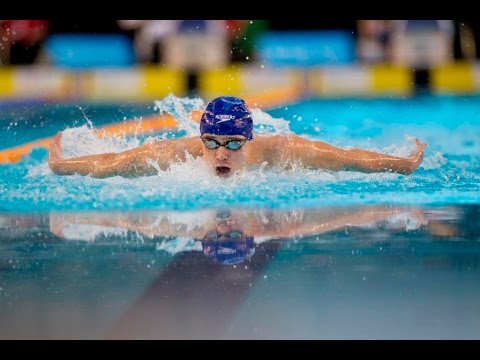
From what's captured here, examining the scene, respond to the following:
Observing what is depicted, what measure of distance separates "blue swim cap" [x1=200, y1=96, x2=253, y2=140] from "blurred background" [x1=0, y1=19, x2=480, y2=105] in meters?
2.39

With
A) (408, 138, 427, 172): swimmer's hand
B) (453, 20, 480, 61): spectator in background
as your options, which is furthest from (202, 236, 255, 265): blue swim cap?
(453, 20, 480, 61): spectator in background

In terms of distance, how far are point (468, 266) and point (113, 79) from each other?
434cm

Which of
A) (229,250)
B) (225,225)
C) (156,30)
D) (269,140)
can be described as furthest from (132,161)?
(156,30)

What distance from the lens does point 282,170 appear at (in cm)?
418

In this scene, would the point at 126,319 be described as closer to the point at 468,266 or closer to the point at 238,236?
the point at 238,236

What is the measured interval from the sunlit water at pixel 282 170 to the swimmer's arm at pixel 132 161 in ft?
0.15

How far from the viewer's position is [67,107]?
6.22 meters

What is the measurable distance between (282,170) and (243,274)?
150cm

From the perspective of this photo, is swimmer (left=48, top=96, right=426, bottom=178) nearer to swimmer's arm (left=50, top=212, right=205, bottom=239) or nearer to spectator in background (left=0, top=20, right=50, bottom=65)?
swimmer's arm (left=50, top=212, right=205, bottom=239)

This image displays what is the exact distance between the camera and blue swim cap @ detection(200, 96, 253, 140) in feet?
12.6
